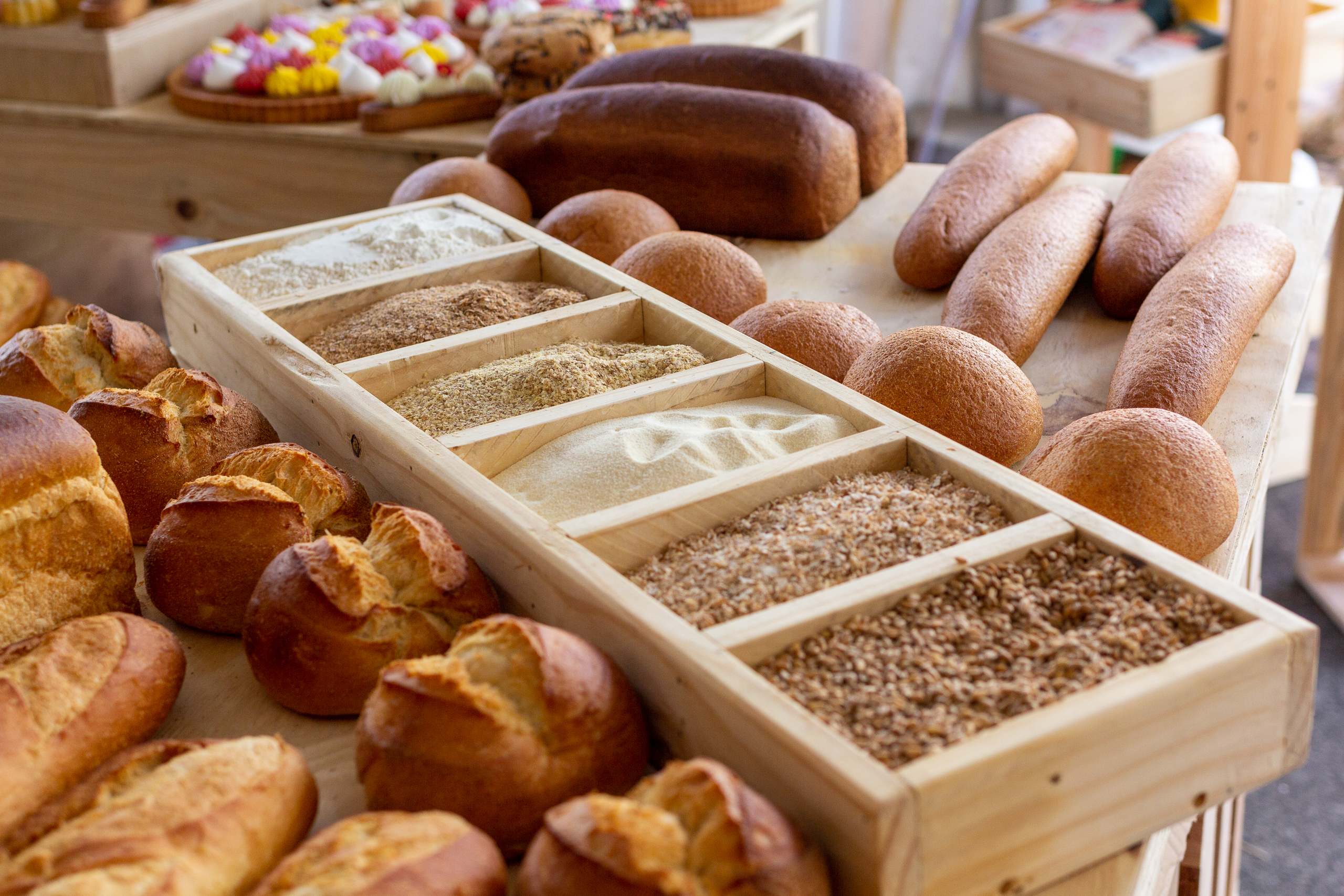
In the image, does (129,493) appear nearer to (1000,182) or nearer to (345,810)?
(345,810)

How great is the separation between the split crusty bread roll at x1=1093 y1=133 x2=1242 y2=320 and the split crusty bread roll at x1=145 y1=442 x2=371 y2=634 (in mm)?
1053

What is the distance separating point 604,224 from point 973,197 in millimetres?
533

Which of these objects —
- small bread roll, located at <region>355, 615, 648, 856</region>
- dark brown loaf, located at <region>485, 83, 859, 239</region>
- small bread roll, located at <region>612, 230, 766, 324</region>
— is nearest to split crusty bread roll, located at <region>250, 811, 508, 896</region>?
small bread roll, located at <region>355, 615, 648, 856</region>

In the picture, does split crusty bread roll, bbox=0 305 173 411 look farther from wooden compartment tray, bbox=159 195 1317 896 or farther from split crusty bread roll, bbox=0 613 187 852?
split crusty bread roll, bbox=0 613 187 852

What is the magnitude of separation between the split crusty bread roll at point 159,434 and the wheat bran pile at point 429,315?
0.18 m

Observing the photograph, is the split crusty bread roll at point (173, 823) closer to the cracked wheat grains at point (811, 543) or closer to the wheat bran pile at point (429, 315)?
the cracked wheat grains at point (811, 543)

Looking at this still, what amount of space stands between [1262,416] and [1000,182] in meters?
0.60

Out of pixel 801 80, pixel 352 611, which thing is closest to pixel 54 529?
pixel 352 611

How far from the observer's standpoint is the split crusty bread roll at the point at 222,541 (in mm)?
934

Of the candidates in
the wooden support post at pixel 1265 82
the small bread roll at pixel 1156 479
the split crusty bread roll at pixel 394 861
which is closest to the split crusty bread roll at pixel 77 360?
the split crusty bread roll at pixel 394 861

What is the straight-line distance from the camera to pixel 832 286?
5.65ft

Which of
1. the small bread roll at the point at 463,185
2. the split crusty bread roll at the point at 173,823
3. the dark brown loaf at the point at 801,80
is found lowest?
the split crusty bread roll at the point at 173,823

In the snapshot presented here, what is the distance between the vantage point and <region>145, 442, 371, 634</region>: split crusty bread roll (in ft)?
3.06

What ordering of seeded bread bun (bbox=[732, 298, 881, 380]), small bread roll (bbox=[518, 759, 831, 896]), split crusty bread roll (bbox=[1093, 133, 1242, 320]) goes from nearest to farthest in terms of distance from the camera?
small bread roll (bbox=[518, 759, 831, 896]) < seeded bread bun (bbox=[732, 298, 881, 380]) < split crusty bread roll (bbox=[1093, 133, 1242, 320])
